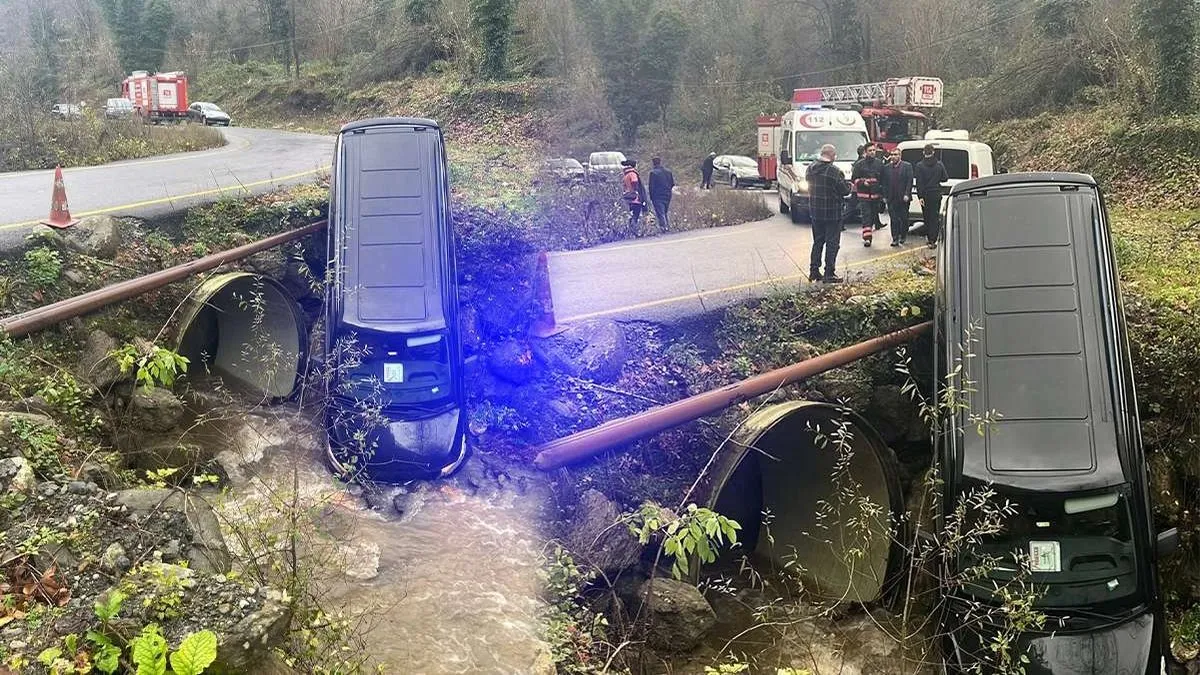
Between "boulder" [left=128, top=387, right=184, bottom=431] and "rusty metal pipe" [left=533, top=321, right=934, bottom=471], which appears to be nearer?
"rusty metal pipe" [left=533, top=321, right=934, bottom=471]

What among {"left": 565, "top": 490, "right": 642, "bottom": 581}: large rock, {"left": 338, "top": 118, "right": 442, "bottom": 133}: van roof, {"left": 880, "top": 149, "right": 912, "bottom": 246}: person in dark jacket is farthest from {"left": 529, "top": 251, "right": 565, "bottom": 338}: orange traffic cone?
{"left": 880, "top": 149, "right": 912, "bottom": 246}: person in dark jacket

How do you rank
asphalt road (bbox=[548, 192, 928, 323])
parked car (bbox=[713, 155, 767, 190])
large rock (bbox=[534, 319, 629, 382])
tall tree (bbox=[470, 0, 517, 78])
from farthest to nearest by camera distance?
tall tree (bbox=[470, 0, 517, 78]), parked car (bbox=[713, 155, 767, 190]), asphalt road (bbox=[548, 192, 928, 323]), large rock (bbox=[534, 319, 629, 382])

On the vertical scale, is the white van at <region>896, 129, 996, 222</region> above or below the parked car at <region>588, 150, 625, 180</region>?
above

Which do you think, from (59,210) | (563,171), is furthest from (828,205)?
(563,171)

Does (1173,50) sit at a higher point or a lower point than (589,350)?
higher

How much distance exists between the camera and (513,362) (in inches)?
350

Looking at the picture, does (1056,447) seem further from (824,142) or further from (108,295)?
(824,142)

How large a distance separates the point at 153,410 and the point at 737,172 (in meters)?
20.0

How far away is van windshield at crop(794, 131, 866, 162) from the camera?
1667 cm

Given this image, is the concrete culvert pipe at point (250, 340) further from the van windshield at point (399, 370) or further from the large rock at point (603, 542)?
the large rock at point (603, 542)

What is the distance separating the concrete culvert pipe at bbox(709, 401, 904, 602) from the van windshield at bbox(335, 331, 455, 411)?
9.77 feet

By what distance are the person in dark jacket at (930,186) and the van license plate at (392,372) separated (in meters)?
7.89

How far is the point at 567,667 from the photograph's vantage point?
17.7 ft

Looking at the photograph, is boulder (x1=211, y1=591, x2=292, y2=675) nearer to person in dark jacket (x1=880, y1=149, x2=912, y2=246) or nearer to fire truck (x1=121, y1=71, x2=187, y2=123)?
person in dark jacket (x1=880, y1=149, x2=912, y2=246)
